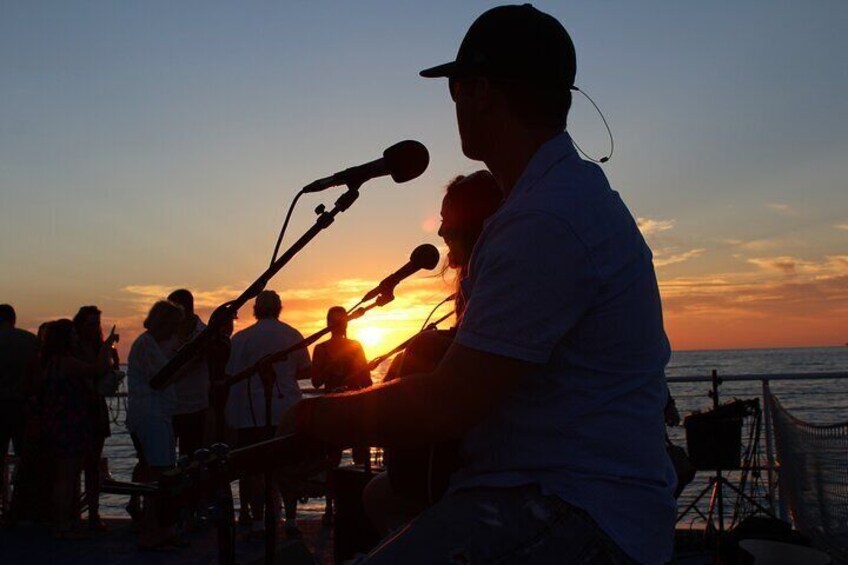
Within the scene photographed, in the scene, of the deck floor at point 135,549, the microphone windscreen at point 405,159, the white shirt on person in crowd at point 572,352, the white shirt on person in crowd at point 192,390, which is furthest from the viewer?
the white shirt on person in crowd at point 192,390

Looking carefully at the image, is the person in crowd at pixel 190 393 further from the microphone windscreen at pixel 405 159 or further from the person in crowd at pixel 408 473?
the microphone windscreen at pixel 405 159

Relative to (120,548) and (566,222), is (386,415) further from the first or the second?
(120,548)

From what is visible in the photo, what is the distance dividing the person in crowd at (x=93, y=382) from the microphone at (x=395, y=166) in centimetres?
604

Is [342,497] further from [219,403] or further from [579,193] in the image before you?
[579,193]

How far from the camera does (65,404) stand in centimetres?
797

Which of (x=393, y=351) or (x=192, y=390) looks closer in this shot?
(x=393, y=351)

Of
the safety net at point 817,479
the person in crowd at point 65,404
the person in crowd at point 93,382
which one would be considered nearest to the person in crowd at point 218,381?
the safety net at point 817,479

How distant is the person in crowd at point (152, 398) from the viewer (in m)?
6.93

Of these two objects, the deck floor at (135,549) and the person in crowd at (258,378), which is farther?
the person in crowd at (258,378)

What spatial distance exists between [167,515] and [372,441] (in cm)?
54

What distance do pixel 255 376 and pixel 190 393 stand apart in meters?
0.56

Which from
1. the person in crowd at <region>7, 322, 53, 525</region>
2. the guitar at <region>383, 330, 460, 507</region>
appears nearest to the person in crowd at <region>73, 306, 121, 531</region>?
the person in crowd at <region>7, 322, 53, 525</region>

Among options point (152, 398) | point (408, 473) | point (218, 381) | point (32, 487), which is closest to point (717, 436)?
point (152, 398)

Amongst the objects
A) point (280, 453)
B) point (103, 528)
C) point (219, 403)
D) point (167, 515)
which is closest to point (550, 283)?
point (280, 453)
